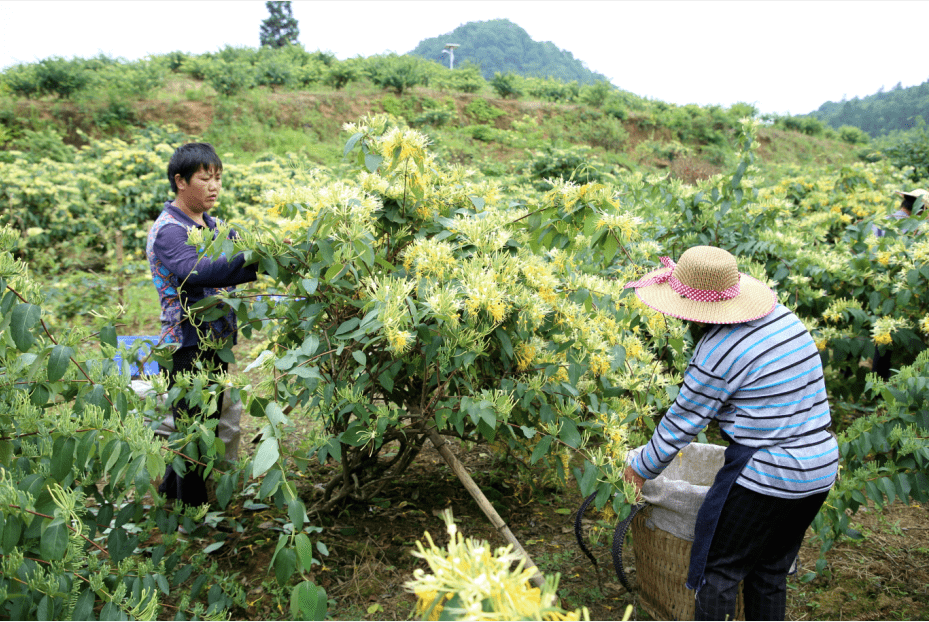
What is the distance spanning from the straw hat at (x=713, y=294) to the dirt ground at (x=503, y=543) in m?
1.08

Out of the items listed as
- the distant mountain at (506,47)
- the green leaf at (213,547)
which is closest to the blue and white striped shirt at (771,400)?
the green leaf at (213,547)

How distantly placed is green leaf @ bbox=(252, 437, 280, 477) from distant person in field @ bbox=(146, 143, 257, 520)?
3.45 ft

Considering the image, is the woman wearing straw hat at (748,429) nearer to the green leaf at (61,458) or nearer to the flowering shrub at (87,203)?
the green leaf at (61,458)

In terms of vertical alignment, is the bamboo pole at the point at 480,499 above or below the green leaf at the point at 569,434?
below

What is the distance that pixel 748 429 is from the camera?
1577mm

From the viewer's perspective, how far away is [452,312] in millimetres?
1554

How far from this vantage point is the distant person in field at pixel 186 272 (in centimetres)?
224

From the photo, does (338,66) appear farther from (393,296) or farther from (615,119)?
(393,296)

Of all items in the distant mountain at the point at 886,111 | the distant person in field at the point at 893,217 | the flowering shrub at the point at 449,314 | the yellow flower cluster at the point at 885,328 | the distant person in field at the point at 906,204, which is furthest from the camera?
the distant mountain at the point at 886,111

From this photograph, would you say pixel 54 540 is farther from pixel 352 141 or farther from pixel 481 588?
pixel 352 141

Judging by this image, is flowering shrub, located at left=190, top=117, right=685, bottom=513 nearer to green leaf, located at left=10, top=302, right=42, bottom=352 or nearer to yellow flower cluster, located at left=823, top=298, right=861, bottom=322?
green leaf, located at left=10, top=302, right=42, bottom=352

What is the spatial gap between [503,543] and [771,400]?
1287 mm

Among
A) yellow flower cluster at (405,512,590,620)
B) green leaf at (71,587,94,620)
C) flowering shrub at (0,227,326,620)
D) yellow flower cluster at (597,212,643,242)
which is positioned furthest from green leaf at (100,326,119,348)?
yellow flower cluster at (597,212,643,242)

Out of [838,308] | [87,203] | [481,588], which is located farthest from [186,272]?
[87,203]
